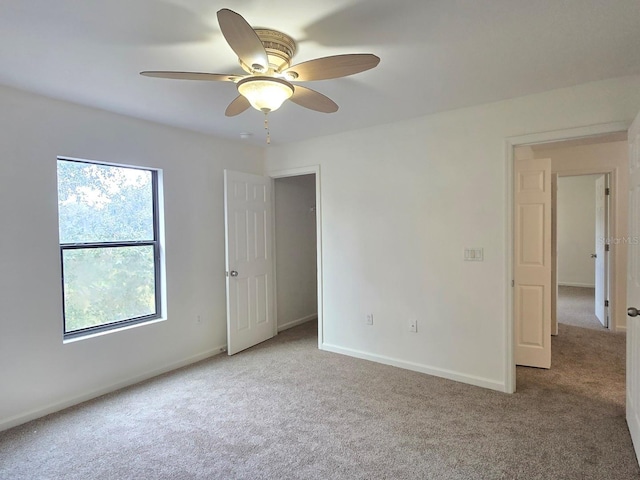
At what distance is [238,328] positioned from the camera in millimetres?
4059

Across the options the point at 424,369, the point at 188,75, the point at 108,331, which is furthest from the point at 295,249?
the point at 188,75

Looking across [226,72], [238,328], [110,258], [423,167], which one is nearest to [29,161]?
[110,258]

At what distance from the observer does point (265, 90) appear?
→ 5.91ft

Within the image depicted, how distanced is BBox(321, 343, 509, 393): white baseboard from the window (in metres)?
1.98

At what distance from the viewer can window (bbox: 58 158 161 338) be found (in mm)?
2934

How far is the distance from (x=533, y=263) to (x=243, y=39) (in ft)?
11.2

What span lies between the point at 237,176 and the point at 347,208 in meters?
1.28

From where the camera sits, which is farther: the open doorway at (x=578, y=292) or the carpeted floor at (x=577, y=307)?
the carpeted floor at (x=577, y=307)

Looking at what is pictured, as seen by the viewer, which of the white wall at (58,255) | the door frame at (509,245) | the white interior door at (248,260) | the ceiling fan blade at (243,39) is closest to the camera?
the ceiling fan blade at (243,39)

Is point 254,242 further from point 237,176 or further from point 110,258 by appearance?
point 110,258

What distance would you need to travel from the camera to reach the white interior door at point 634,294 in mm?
2105

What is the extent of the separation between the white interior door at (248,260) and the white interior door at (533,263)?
276 cm

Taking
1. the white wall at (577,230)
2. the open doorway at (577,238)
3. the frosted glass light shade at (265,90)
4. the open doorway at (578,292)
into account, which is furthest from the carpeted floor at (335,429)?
the white wall at (577,230)

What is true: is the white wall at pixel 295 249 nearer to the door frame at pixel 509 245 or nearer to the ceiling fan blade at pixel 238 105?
the ceiling fan blade at pixel 238 105
